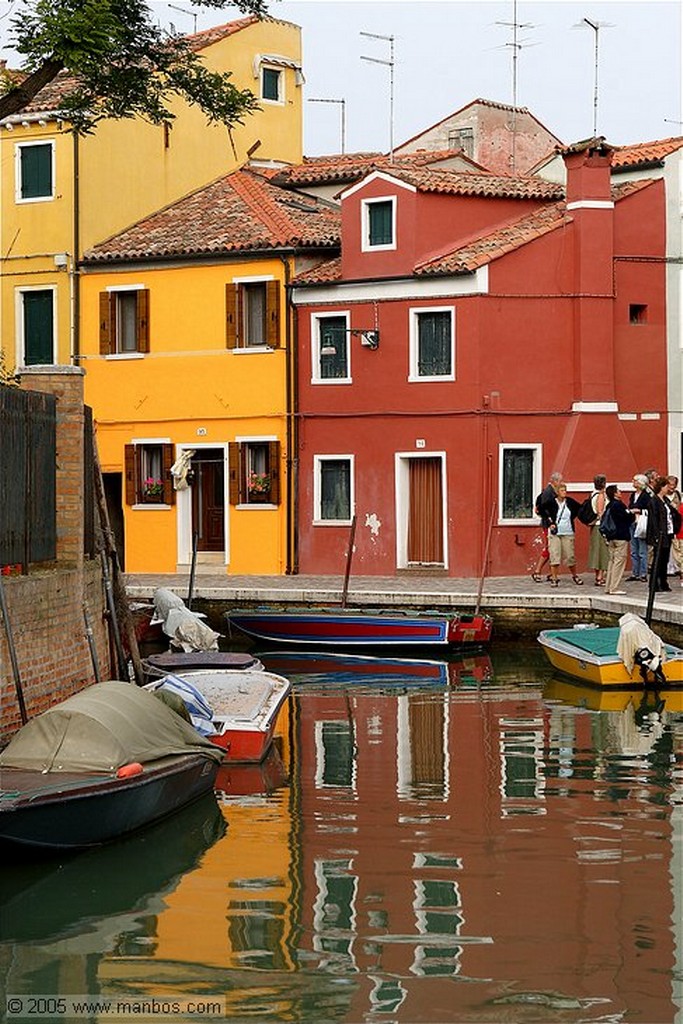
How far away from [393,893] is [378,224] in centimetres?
2177

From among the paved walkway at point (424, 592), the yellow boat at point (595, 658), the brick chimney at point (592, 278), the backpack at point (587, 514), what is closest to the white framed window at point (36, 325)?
the paved walkway at point (424, 592)

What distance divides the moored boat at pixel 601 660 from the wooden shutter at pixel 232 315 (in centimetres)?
1156

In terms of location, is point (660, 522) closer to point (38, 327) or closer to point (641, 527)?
point (641, 527)

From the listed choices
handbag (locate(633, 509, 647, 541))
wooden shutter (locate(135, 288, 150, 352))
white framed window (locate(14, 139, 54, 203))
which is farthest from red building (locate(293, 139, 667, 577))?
white framed window (locate(14, 139, 54, 203))

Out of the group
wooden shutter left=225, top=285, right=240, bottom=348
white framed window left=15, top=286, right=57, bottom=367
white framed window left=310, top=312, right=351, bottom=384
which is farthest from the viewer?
white framed window left=15, top=286, right=57, bottom=367

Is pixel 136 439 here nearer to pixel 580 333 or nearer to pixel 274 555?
pixel 274 555

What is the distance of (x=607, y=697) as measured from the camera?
71.7 feet

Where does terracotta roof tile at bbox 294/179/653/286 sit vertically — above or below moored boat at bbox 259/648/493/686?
above

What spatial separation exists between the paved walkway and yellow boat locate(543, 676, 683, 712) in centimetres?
229

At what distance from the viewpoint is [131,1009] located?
378 inches

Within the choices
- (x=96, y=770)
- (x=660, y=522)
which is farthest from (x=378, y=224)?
(x=96, y=770)

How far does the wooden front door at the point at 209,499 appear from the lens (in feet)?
113

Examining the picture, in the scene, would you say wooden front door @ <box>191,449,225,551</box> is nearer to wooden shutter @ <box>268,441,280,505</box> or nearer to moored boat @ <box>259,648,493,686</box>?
wooden shutter @ <box>268,441,280,505</box>

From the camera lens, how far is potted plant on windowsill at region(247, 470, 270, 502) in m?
33.4
